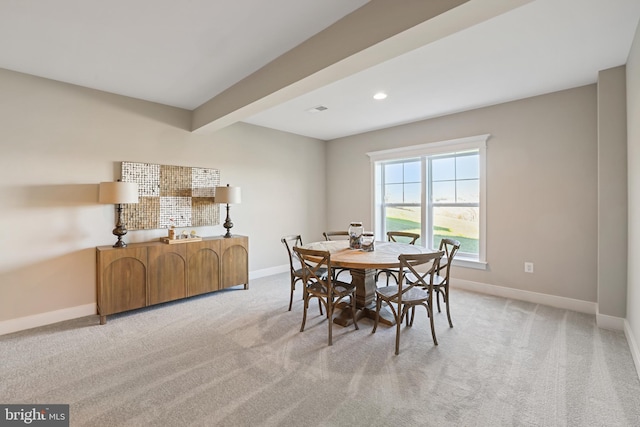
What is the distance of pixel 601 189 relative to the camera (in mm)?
2863

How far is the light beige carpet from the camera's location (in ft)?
5.67

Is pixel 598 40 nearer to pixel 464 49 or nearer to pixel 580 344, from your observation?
pixel 464 49

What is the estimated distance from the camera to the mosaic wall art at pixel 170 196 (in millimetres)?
3562

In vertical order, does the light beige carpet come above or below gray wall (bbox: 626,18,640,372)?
below

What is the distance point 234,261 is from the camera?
4.09 meters

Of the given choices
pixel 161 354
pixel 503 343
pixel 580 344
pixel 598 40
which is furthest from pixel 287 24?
pixel 580 344

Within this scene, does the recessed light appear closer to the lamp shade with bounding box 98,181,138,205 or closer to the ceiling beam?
the ceiling beam

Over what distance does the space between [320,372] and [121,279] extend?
240 cm

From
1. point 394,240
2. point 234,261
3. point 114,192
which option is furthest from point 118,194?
point 394,240

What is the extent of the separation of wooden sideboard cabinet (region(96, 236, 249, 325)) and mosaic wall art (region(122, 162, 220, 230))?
1.12ft

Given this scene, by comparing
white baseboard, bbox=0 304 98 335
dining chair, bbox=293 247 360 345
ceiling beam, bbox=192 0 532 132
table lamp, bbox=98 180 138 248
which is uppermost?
ceiling beam, bbox=192 0 532 132

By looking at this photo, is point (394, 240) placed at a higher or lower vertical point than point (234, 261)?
higher

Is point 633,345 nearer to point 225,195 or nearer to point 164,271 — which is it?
point 225,195

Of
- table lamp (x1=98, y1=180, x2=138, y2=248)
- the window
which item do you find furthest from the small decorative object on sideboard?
table lamp (x1=98, y1=180, x2=138, y2=248)
